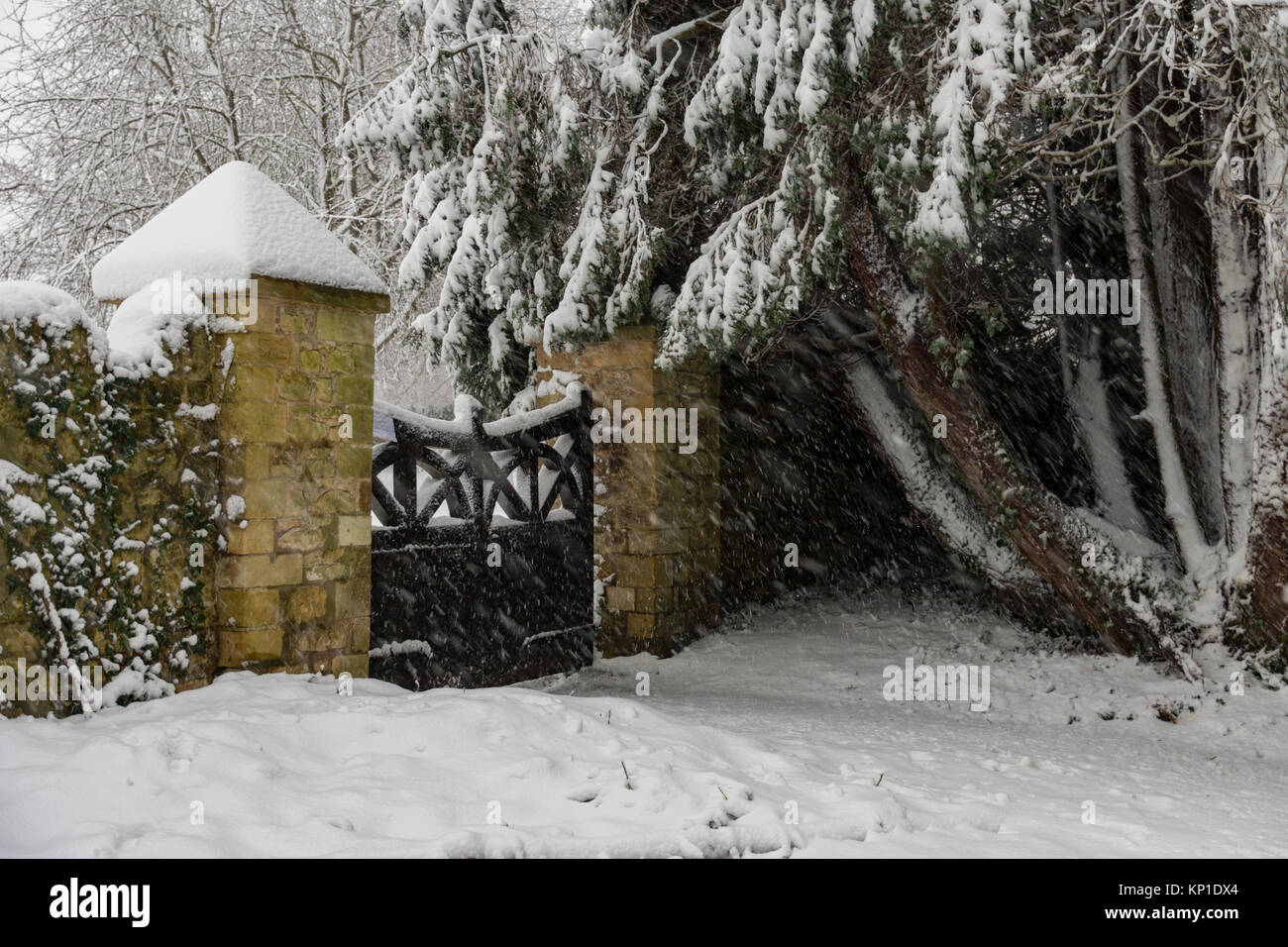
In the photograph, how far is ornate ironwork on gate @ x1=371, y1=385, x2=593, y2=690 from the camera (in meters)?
5.83

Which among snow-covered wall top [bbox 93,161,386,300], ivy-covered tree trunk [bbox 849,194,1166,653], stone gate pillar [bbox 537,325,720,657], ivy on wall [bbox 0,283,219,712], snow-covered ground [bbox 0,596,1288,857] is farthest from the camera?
stone gate pillar [bbox 537,325,720,657]

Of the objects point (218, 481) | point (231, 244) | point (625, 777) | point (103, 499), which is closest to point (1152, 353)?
point (625, 777)

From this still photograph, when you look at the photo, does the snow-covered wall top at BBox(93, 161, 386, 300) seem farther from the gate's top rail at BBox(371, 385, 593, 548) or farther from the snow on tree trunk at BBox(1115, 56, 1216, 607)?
the snow on tree trunk at BBox(1115, 56, 1216, 607)

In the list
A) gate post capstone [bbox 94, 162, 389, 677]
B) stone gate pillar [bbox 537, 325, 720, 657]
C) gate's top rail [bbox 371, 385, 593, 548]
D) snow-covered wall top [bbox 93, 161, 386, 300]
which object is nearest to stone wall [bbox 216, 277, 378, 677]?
gate post capstone [bbox 94, 162, 389, 677]

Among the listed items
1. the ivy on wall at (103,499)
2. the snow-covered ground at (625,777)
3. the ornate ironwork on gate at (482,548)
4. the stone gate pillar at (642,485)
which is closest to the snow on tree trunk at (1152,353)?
the snow-covered ground at (625,777)

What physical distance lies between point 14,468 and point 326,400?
1.46 meters

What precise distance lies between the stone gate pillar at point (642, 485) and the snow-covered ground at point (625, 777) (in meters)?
1.64

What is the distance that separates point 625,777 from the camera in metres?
3.70

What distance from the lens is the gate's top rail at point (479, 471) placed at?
5.91m

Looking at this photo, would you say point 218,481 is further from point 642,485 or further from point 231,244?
point 642,485

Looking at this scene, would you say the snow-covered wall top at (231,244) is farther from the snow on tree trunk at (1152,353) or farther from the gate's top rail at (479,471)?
the snow on tree trunk at (1152,353)

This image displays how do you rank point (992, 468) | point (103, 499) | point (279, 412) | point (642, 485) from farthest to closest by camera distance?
1. point (642, 485)
2. point (992, 468)
3. point (279, 412)
4. point (103, 499)

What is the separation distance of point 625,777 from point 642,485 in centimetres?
383
